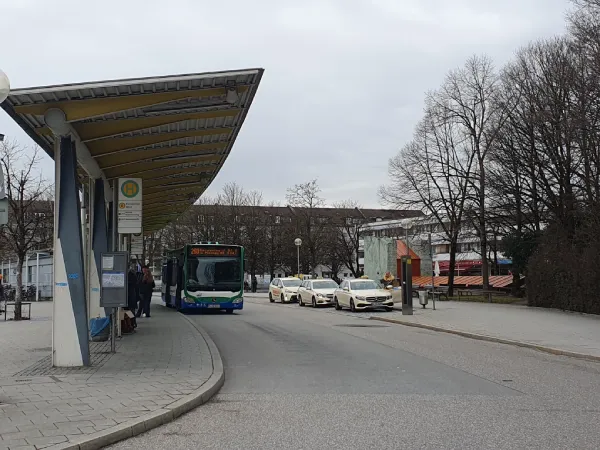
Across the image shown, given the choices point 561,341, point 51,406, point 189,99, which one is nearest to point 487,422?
point 51,406

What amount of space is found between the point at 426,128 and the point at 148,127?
117 feet

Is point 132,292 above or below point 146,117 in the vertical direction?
below

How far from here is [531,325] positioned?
21.3m

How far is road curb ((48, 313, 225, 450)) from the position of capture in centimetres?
623

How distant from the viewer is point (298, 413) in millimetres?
7992

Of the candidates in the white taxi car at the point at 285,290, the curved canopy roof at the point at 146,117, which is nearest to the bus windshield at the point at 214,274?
the curved canopy roof at the point at 146,117

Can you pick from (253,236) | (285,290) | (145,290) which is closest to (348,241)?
(253,236)

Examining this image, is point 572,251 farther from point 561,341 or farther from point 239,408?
point 239,408

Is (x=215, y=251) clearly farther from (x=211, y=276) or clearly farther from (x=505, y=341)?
(x=505, y=341)

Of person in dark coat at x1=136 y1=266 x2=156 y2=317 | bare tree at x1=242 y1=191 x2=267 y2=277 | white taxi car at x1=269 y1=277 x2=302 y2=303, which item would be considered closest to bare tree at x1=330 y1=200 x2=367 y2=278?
bare tree at x1=242 y1=191 x2=267 y2=277

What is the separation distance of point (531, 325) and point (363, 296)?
32.7 ft

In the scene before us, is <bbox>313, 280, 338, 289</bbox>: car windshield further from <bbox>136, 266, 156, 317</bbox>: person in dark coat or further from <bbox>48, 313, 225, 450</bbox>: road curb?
<bbox>48, 313, 225, 450</bbox>: road curb

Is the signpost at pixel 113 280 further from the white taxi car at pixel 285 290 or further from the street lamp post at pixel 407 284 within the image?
the white taxi car at pixel 285 290

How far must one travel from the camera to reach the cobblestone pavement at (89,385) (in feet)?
22.3
